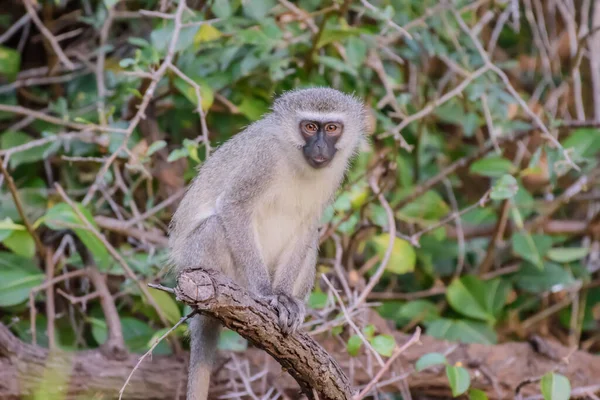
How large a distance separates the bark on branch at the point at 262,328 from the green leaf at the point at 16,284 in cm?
189

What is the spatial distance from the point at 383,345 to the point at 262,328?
1038 mm

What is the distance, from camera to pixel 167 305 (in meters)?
5.37

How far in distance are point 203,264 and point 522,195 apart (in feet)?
10.2

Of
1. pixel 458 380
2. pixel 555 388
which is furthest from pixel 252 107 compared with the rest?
pixel 555 388

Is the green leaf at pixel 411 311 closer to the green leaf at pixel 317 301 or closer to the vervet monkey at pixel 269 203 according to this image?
the green leaf at pixel 317 301

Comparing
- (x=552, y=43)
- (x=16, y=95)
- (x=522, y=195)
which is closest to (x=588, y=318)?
(x=522, y=195)

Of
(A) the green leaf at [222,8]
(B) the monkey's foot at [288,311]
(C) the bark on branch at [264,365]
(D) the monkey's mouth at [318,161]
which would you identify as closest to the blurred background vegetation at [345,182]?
(A) the green leaf at [222,8]

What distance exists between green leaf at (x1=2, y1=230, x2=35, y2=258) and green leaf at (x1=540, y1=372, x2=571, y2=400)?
326 centimetres

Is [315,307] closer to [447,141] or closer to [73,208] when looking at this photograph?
[73,208]

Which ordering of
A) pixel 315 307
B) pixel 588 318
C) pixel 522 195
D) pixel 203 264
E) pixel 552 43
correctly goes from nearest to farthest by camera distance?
pixel 203 264
pixel 315 307
pixel 522 195
pixel 588 318
pixel 552 43

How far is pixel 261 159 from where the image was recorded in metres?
4.66

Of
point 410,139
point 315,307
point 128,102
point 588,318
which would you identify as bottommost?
point 588,318

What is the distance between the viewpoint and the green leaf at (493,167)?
6215mm

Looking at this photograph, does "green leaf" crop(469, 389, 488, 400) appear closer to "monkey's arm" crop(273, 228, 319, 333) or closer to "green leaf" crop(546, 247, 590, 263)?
"monkey's arm" crop(273, 228, 319, 333)
